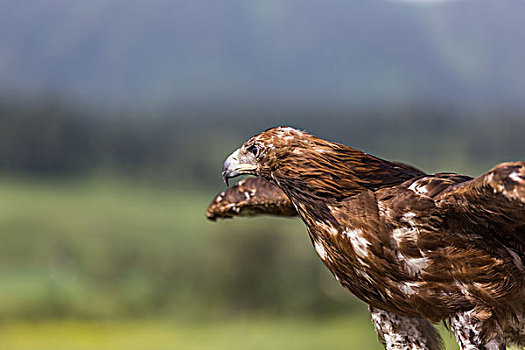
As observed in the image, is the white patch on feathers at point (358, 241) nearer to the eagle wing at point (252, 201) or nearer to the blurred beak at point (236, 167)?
the blurred beak at point (236, 167)

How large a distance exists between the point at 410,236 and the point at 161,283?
5.97 metres

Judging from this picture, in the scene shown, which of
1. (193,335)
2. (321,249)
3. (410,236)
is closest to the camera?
(410,236)

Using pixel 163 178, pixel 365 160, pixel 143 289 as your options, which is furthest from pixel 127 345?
pixel 365 160

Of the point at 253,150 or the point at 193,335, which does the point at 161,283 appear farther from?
the point at 253,150

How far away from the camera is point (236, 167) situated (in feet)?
4.27

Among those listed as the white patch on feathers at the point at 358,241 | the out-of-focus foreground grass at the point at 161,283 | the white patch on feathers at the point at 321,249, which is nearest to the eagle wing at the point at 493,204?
the white patch on feathers at the point at 358,241

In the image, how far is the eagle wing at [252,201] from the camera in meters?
1.61

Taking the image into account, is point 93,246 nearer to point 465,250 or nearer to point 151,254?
point 151,254

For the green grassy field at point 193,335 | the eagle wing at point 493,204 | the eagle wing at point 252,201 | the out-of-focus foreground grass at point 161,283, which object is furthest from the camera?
the out-of-focus foreground grass at point 161,283

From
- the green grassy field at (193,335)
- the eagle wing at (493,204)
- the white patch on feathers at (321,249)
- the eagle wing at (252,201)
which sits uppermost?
the green grassy field at (193,335)

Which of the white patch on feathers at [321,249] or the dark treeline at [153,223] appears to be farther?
the dark treeline at [153,223]

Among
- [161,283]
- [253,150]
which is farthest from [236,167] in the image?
[161,283]

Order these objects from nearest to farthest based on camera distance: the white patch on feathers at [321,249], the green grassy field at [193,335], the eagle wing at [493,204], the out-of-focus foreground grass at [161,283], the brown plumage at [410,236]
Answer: the eagle wing at [493,204], the brown plumage at [410,236], the white patch on feathers at [321,249], the green grassy field at [193,335], the out-of-focus foreground grass at [161,283]

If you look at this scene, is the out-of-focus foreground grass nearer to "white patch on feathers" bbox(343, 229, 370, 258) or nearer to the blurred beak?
the blurred beak
